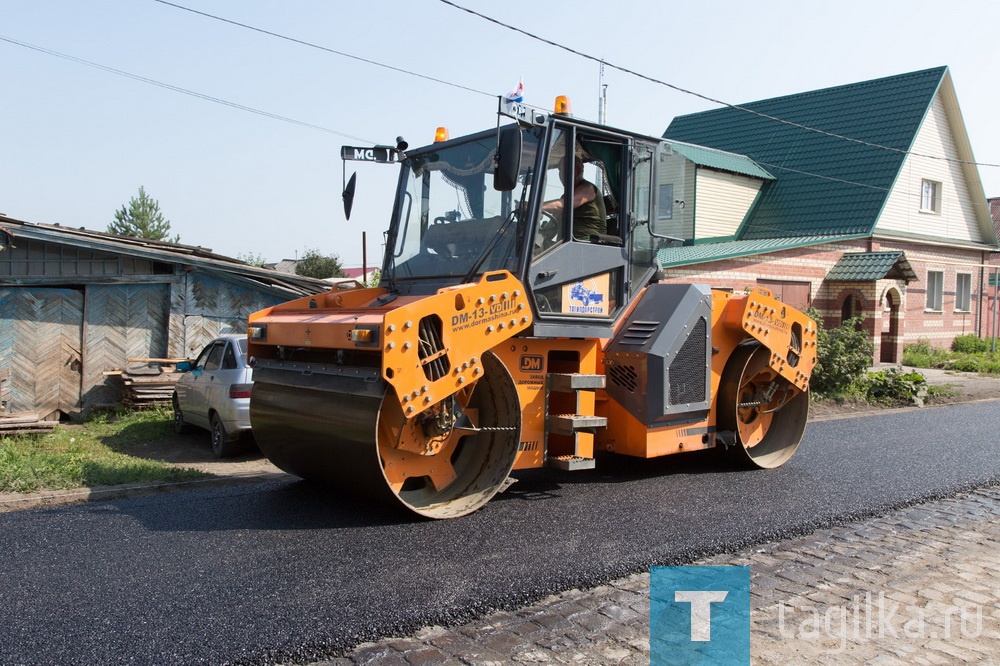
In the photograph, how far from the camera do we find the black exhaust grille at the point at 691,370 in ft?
22.9

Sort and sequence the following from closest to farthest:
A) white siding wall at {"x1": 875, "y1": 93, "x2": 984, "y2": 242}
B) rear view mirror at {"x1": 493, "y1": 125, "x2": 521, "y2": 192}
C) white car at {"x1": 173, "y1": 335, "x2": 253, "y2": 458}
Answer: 1. rear view mirror at {"x1": 493, "y1": 125, "x2": 521, "y2": 192}
2. white car at {"x1": 173, "y1": 335, "x2": 253, "y2": 458}
3. white siding wall at {"x1": 875, "y1": 93, "x2": 984, "y2": 242}

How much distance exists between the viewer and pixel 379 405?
518 cm

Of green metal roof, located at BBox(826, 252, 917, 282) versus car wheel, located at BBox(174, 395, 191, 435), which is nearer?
car wheel, located at BBox(174, 395, 191, 435)

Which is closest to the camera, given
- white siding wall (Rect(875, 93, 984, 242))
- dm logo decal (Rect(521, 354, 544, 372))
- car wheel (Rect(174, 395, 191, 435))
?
dm logo decal (Rect(521, 354, 544, 372))

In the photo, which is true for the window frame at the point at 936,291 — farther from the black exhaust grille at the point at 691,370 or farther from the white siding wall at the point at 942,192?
the black exhaust grille at the point at 691,370

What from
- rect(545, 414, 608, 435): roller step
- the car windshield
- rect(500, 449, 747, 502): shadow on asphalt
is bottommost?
rect(500, 449, 747, 502): shadow on asphalt

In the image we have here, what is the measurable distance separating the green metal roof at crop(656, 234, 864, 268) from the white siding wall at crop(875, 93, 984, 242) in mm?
2136

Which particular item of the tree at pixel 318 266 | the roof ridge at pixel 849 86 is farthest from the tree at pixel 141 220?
the roof ridge at pixel 849 86

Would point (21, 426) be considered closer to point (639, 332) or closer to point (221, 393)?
point (221, 393)

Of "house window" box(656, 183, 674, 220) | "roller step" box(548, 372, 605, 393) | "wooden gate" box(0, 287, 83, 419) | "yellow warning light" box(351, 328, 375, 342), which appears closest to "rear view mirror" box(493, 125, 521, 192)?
"yellow warning light" box(351, 328, 375, 342)

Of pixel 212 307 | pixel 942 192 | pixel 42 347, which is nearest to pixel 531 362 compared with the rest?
pixel 212 307

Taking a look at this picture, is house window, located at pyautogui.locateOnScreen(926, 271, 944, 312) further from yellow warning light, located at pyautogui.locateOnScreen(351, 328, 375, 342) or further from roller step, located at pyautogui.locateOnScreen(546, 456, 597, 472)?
yellow warning light, located at pyautogui.locateOnScreen(351, 328, 375, 342)

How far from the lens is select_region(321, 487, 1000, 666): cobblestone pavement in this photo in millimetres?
3830

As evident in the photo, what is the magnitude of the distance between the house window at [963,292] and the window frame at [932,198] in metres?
2.51
